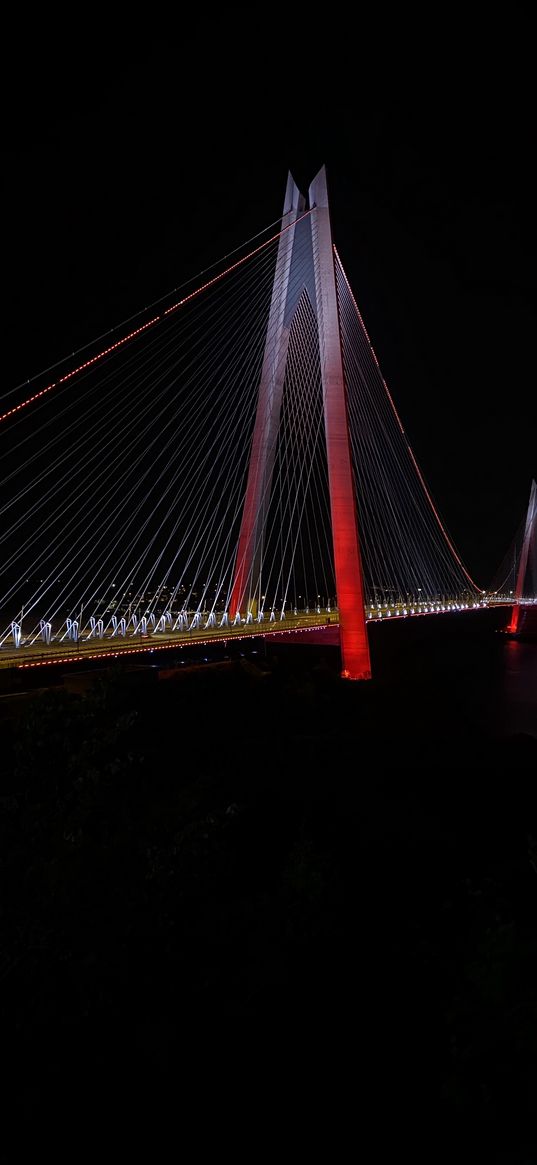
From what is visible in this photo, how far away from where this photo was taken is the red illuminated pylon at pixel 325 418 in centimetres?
1327

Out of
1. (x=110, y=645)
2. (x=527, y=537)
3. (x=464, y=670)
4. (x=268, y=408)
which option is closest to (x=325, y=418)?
(x=268, y=408)

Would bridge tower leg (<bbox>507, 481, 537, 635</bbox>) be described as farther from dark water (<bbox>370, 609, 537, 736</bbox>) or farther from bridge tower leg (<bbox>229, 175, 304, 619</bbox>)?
bridge tower leg (<bbox>229, 175, 304, 619</bbox>)

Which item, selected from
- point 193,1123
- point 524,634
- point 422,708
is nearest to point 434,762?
point 422,708

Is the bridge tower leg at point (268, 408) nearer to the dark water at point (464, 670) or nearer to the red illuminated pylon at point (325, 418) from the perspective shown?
the red illuminated pylon at point (325, 418)

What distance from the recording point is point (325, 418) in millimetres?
13688

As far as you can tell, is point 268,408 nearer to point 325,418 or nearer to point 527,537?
point 325,418

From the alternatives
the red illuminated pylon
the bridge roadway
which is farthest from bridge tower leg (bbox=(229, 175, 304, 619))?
the bridge roadway

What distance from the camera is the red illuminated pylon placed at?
→ 13.3m

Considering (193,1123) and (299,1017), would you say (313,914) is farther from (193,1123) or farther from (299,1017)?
(193,1123)

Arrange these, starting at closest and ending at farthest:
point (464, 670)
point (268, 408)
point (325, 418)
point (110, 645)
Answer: point (110, 645), point (325, 418), point (268, 408), point (464, 670)

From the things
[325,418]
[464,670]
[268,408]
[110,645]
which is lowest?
[464,670]

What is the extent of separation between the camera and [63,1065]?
2521 mm

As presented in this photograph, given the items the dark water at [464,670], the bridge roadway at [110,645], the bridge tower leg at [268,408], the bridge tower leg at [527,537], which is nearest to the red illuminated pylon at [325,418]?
the bridge tower leg at [268,408]

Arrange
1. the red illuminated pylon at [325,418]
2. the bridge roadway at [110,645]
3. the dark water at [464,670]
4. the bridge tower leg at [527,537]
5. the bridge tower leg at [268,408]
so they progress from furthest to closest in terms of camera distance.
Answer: the bridge tower leg at [527,537] < the dark water at [464,670] < the bridge tower leg at [268,408] < the red illuminated pylon at [325,418] < the bridge roadway at [110,645]
